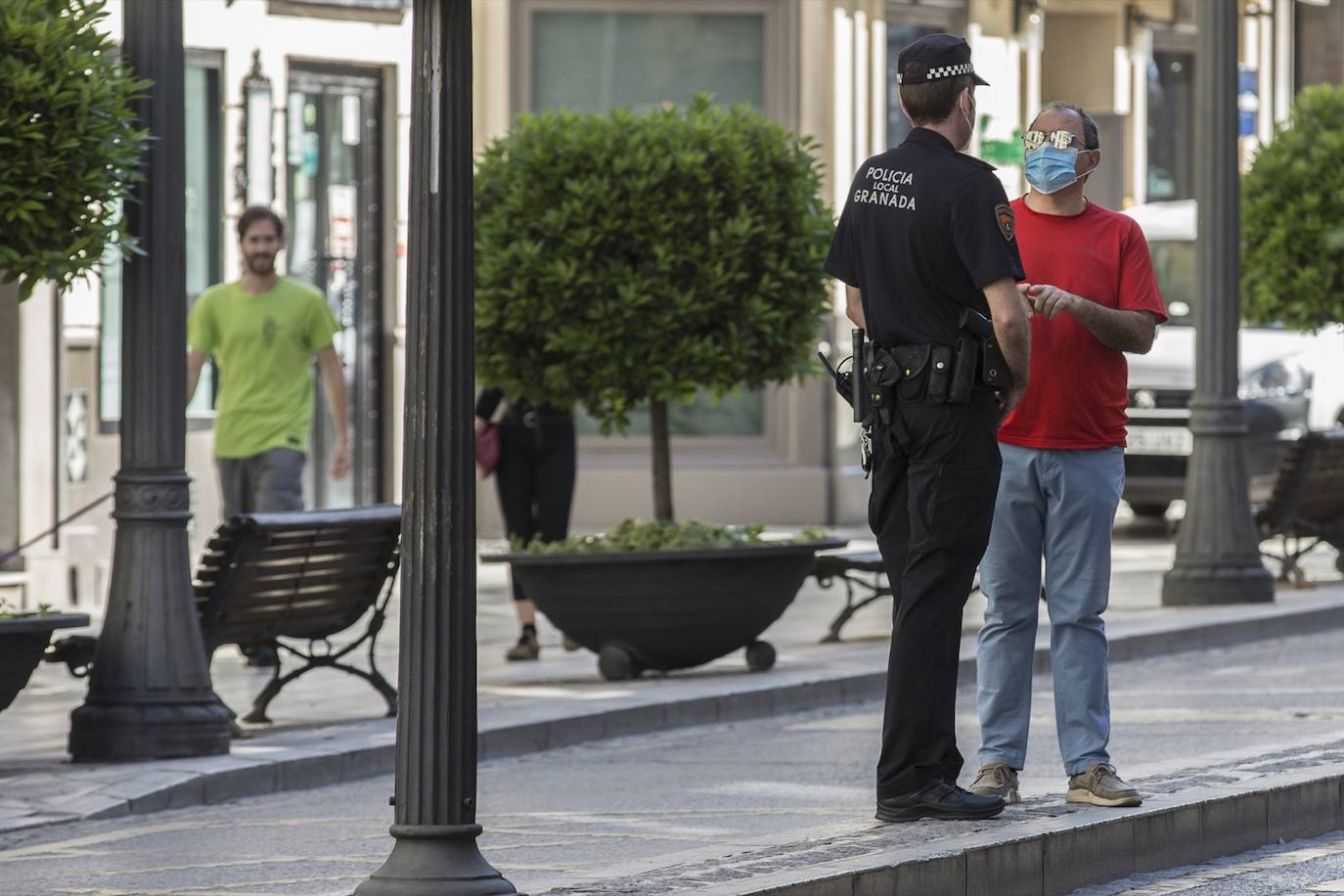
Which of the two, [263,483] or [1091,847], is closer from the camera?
[1091,847]

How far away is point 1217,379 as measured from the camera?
46.2 ft

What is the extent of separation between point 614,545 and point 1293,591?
5302mm

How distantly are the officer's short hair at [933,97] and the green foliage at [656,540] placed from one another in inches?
171

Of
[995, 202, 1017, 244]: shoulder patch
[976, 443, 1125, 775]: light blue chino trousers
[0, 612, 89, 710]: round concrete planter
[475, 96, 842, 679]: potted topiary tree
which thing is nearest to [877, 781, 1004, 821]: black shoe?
[976, 443, 1125, 775]: light blue chino trousers

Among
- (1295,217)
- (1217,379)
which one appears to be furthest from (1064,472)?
(1295,217)

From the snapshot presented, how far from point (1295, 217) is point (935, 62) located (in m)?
9.98

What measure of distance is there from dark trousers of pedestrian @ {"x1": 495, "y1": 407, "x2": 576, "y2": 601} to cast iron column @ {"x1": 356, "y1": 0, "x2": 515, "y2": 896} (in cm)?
669

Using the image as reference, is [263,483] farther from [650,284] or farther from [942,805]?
[942,805]

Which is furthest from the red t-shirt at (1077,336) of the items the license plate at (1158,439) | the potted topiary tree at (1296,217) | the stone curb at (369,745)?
the license plate at (1158,439)

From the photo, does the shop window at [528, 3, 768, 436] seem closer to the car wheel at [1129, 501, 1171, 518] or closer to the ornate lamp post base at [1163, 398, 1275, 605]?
the car wheel at [1129, 501, 1171, 518]

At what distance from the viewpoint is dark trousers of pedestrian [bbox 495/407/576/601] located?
12.4m

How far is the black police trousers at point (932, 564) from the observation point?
6723 mm

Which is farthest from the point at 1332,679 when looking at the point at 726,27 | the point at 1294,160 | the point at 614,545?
the point at 726,27

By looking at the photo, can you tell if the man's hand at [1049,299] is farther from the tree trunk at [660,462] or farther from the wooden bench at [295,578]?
the tree trunk at [660,462]
